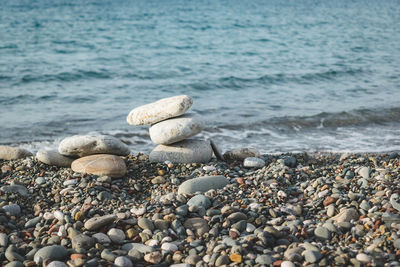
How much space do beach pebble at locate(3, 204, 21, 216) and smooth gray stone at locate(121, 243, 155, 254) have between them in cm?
129

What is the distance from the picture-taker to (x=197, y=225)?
358 cm

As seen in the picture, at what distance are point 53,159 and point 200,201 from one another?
256 centimetres

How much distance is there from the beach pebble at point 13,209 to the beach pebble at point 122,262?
56.4 inches

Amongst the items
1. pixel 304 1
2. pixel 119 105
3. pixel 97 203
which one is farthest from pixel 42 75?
pixel 304 1

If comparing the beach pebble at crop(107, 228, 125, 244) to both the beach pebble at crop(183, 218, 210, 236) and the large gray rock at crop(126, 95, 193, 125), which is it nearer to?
the beach pebble at crop(183, 218, 210, 236)

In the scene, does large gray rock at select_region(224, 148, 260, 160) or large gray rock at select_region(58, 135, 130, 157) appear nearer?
large gray rock at select_region(58, 135, 130, 157)

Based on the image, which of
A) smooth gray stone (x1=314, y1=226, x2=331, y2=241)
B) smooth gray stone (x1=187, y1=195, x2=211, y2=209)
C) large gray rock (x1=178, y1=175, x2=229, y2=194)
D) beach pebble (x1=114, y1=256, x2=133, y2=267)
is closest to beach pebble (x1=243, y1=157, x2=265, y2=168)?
large gray rock (x1=178, y1=175, x2=229, y2=194)

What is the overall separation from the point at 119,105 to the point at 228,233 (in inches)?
287

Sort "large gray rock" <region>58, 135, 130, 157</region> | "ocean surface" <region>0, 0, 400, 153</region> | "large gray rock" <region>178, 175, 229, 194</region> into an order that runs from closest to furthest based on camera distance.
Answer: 1. "large gray rock" <region>178, 175, 229, 194</region>
2. "large gray rock" <region>58, 135, 130, 157</region>
3. "ocean surface" <region>0, 0, 400, 153</region>

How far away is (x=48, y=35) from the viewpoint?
20016 millimetres

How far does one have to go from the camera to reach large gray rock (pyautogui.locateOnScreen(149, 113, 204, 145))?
5738 millimetres

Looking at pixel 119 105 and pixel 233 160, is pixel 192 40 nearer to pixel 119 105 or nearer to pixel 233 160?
pixel 119 105

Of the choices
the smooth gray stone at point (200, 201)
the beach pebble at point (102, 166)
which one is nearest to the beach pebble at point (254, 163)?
the beach pebble at point (102, 166)

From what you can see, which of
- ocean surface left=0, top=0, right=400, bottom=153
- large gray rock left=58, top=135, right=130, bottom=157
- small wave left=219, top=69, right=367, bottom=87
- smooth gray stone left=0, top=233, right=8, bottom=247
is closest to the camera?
smooth gray stone left=0, top=233, right=8, bottom=247
